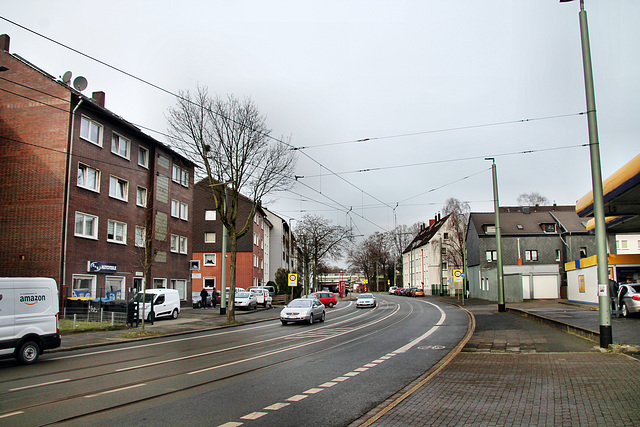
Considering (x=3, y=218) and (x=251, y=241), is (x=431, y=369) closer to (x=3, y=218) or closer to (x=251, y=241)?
(x=3, y=218)

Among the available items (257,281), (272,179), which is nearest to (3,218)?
(272,179)

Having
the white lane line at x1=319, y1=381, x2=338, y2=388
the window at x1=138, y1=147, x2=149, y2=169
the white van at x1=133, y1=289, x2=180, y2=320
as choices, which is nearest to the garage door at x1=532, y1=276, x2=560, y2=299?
the white van at x1=133, y1=289, x2=180, y2=320

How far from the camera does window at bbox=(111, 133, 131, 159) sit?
32.3 m

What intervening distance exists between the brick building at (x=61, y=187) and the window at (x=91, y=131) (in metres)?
0.06

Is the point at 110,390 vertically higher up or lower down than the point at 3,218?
lower down

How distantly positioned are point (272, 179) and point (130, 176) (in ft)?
36.1

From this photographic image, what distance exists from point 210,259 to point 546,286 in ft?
118

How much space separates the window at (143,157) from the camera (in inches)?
1404

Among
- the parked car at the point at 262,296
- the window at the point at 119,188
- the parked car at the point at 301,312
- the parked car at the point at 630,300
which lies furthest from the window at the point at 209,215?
the parked car at the point at 630,300

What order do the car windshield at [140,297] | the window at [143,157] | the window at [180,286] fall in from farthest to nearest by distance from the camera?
the window at [180,286] < the window at [143,157] < the car windshield at [140,297]

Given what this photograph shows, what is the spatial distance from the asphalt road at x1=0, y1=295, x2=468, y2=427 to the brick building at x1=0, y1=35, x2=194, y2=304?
10789mm

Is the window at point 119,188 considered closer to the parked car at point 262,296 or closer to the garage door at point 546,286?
the parked car at point 262,296

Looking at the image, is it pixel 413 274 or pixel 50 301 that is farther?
pixel 413 274

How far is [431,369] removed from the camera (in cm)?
1147
